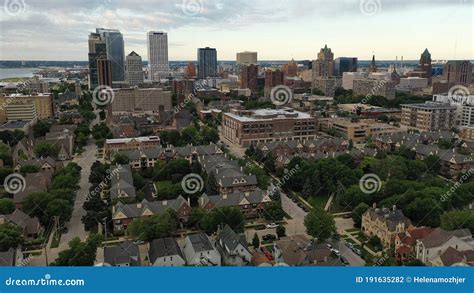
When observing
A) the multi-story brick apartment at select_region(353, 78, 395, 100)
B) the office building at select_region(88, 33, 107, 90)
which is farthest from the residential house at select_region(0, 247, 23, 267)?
the office building at select_region(88, 33, 107, 90)

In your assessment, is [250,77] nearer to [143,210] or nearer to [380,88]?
[380,88]

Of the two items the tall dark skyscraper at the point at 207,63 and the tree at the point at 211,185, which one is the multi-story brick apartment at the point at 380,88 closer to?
the tree at the point at 211,185

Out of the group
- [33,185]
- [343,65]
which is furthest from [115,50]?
[33,185]

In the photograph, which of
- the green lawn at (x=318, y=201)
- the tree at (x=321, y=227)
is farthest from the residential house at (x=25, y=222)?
the green lawn at (x=318, y=201)

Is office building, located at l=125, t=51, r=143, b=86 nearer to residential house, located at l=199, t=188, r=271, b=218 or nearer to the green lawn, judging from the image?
the green lawn

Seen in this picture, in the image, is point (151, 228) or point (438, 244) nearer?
point (438, 244)

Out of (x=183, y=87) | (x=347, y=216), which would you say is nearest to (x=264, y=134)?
(x=347, y=216)
